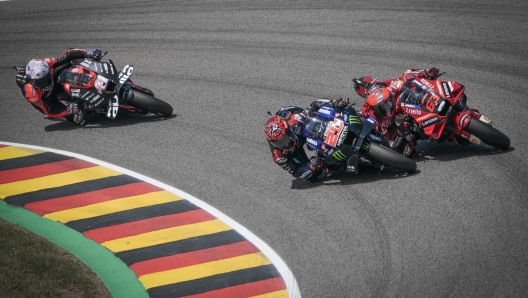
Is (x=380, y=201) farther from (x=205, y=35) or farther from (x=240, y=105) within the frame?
(x=205, y=35)

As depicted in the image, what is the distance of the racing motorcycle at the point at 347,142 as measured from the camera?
12.1m

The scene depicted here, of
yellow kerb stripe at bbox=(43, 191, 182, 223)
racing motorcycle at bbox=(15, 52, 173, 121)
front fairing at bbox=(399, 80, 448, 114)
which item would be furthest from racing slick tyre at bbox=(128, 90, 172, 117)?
front fairing at bbox=(399, 80, 448, 114)

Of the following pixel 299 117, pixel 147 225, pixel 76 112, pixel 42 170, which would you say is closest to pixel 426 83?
pixel 299 117

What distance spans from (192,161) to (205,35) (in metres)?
7.03

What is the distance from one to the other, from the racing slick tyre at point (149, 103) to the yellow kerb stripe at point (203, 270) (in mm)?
5790

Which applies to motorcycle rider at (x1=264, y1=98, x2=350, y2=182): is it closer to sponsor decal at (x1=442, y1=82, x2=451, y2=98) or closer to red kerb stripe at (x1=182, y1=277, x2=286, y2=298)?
sponsor decal at (x1=442, y1=82, x2=451, y2=98)

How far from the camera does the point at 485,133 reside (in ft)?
40.4

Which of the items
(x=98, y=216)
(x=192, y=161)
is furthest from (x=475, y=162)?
(x=98, y=216)

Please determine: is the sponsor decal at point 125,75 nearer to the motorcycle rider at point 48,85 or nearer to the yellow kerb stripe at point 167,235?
the motorcycle rider at point 48,85

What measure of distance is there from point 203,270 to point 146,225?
188 centimetres

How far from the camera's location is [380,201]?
1171 centimetres

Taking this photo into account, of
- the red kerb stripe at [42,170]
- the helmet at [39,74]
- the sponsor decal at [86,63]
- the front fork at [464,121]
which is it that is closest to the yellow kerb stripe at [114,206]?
the red kerb stripe at [42,170]

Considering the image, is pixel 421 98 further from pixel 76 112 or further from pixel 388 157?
pixel 76 112

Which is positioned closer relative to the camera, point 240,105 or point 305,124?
point 305,124
